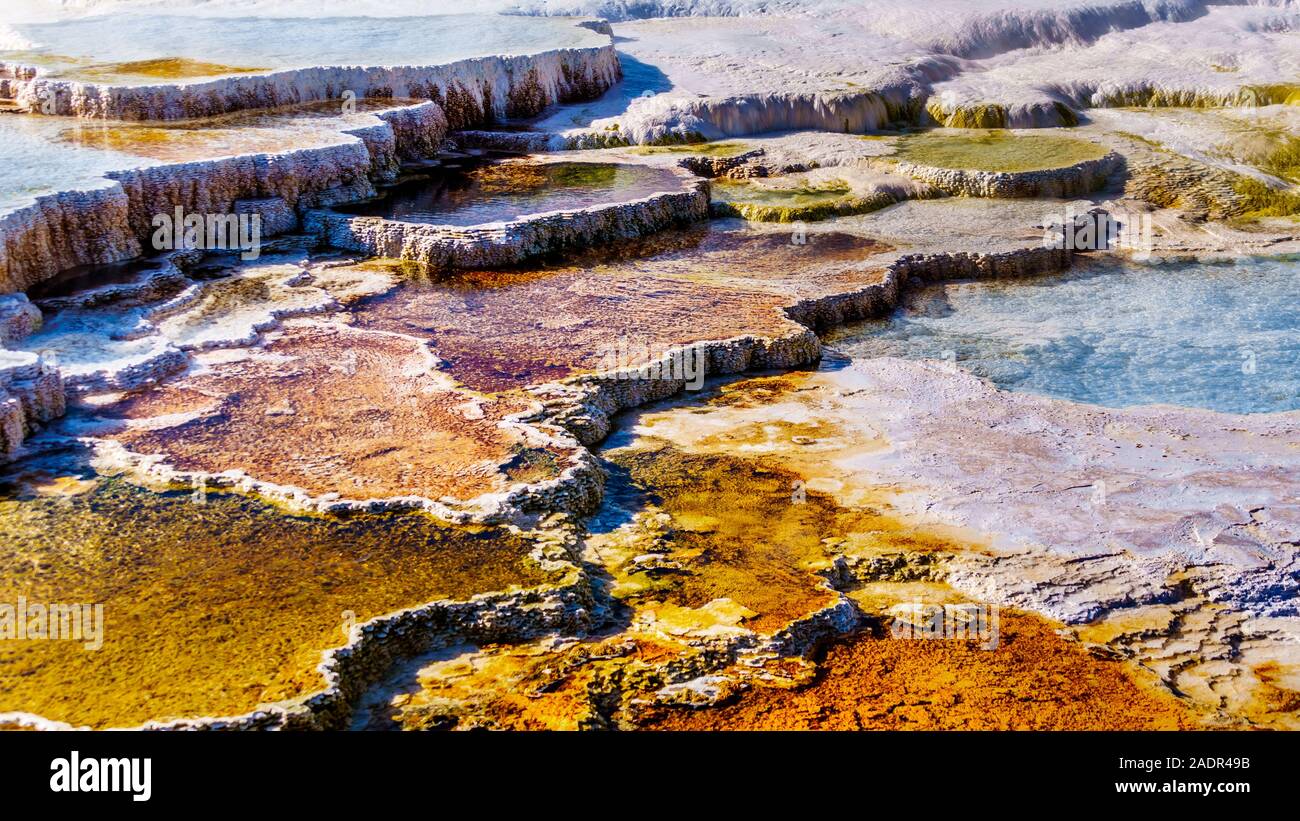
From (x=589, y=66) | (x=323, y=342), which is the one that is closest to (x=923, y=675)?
(x=323, y=342)

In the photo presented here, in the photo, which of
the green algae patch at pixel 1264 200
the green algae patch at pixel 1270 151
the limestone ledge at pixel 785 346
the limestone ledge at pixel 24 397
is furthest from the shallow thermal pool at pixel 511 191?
the green algae patch at pixel 1270 151

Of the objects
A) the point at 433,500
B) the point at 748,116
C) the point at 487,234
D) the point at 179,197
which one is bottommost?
the point at 433,500

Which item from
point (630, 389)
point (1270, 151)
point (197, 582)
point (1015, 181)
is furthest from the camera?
point (1270, 151)

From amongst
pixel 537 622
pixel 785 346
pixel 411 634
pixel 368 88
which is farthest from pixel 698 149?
pixel 411 634

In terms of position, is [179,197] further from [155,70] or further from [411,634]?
[411,634]

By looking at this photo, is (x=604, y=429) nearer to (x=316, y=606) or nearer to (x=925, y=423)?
(x=925, y=423)
